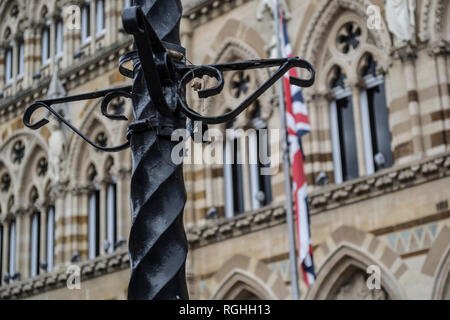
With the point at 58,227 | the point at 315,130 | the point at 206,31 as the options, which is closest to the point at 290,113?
the point at 315,130

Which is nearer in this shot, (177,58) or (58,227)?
(177,58)

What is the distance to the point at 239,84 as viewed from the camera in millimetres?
21797

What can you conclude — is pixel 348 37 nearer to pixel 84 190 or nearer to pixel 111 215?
pixel 111 215

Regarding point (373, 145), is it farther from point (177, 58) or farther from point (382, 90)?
point (177, 58)

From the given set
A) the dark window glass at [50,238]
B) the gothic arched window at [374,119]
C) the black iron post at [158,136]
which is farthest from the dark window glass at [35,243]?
the black iron post at [158,136]

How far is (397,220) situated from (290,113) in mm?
2766

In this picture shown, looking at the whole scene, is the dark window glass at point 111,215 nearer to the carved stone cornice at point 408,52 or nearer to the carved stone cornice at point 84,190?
the carved stone cornice at point 84,190

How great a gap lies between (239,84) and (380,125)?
13.4 ft

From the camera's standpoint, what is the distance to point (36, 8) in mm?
29203

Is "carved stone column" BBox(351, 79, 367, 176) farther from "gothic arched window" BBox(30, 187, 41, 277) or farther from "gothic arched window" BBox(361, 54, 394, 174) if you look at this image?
"gothic arched window" BBox(30, 187, 41, 277)

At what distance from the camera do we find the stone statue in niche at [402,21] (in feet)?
58.4

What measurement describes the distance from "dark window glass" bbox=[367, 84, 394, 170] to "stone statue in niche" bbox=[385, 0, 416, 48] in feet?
4.60
